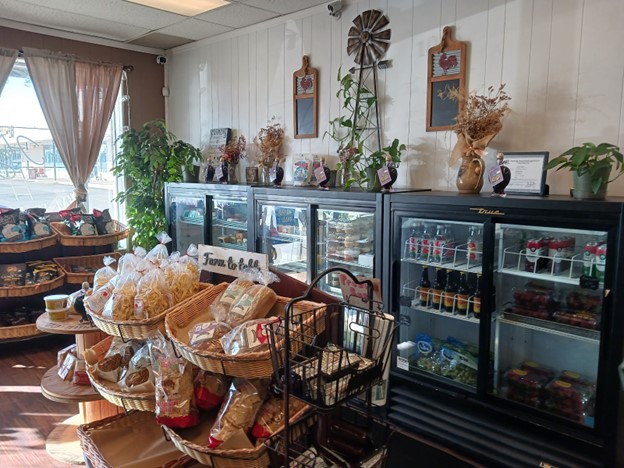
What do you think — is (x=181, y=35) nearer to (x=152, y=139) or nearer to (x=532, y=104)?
(x=152, y=139)

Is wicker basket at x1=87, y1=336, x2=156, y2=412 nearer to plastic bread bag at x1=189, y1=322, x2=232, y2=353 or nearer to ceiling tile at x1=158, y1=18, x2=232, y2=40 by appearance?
plastic bread bag at x1=189, y1=322, x2=232, y2=353

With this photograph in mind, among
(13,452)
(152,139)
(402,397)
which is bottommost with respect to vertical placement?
(13,452)

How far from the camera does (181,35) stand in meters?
4.60

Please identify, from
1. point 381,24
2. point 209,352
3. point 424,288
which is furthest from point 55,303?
point 381,24

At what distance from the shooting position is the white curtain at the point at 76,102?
4.38 meters

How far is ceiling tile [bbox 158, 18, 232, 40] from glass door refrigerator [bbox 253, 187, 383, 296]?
1684 millimetres

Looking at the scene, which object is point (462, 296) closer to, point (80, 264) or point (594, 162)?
point (594, 162)

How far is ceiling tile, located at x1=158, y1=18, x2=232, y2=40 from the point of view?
4.21 m

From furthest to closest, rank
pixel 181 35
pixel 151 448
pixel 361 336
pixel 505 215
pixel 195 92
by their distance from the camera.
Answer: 1. pixel 195 92
2. pixel 181 35
3. pixel 505 215
4. pixel 151 448
5. pixel 361 336

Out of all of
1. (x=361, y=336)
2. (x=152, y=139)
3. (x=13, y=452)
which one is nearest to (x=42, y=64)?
(x=152, y=139)

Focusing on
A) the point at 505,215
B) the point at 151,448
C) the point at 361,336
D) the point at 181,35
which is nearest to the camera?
the point at 361,336

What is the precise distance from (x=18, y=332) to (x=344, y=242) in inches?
106

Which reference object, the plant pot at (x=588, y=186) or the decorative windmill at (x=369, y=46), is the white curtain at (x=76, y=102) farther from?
the plant pot at (x=588, y=186)

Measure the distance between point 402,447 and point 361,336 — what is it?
4.98 ft
